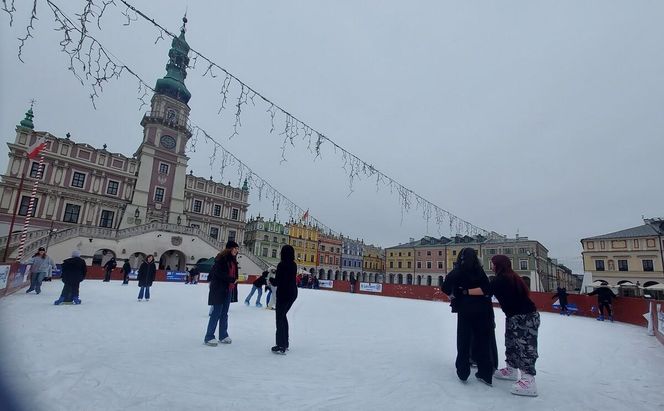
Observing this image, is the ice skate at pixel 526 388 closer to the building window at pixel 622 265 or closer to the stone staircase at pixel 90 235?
the stone staircase at pixel 90 235

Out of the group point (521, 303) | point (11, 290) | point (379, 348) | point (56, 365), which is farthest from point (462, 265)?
point (11, 290)

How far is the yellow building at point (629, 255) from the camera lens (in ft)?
138

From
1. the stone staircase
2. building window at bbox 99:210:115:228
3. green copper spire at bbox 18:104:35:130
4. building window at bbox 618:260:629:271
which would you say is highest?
green copper spire at bbox 18:104:35:130

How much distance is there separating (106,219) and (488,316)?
4344 centimetres

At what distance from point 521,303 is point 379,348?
297 cm

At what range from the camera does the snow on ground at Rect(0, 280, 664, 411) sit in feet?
10.9

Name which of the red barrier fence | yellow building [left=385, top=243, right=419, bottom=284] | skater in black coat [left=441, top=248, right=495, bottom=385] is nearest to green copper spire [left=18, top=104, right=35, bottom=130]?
the red barrier fence

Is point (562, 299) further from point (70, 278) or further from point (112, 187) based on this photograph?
point (112, 187)

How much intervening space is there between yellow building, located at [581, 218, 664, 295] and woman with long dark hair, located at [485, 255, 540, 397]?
51870 millimetres

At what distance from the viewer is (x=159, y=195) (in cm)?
4019

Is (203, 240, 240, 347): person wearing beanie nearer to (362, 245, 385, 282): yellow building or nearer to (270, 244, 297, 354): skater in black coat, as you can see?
(270, 244, 297, 354): skater in black coat

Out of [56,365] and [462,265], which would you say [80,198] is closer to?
[56,365]

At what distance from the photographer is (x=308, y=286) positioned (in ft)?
112

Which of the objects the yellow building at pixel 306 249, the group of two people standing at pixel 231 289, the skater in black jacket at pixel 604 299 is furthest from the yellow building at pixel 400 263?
the group of two people standing at pixel 231 289
